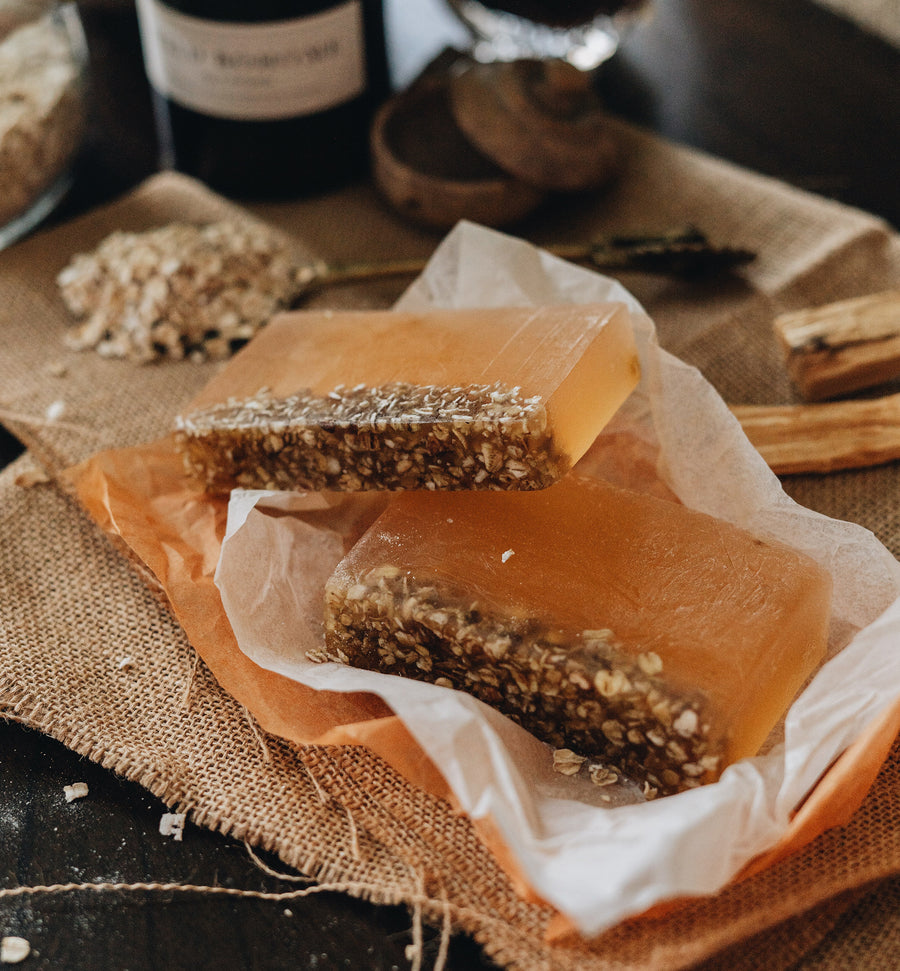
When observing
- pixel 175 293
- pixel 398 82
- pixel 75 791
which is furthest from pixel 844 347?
pixel 398 82

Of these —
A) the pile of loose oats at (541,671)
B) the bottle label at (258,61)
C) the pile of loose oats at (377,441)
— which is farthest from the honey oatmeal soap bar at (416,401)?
the bottle label at (258,61)

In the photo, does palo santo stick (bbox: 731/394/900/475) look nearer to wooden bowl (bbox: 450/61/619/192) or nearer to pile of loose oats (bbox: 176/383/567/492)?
pile of loose oats (bbox: 176/383/567/492)

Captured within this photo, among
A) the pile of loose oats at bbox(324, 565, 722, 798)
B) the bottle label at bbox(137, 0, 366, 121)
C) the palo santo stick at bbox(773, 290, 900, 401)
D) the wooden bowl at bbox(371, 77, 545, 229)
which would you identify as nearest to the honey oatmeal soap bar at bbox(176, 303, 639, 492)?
the pile of loose oats at bbox(324, 565, 722, 798)

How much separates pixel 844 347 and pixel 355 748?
69 cm

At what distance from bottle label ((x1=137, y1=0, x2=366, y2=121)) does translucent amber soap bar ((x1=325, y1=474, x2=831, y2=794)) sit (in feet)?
2.52

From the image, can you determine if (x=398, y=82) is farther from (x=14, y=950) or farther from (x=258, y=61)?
(x=14, y=950)

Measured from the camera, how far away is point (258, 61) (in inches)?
56.5

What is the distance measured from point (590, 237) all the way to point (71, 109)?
0.76 m

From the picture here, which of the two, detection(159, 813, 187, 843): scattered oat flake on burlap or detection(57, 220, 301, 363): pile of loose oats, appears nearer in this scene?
detection(159, 813, 187, 843): scattered oat flake on burlap

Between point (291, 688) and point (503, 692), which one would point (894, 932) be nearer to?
point (503, 692)

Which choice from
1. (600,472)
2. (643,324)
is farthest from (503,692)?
(643,324)

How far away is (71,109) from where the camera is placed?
154cm

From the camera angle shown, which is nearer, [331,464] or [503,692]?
[503,692]

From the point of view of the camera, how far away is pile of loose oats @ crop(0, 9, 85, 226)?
56.8 inches
